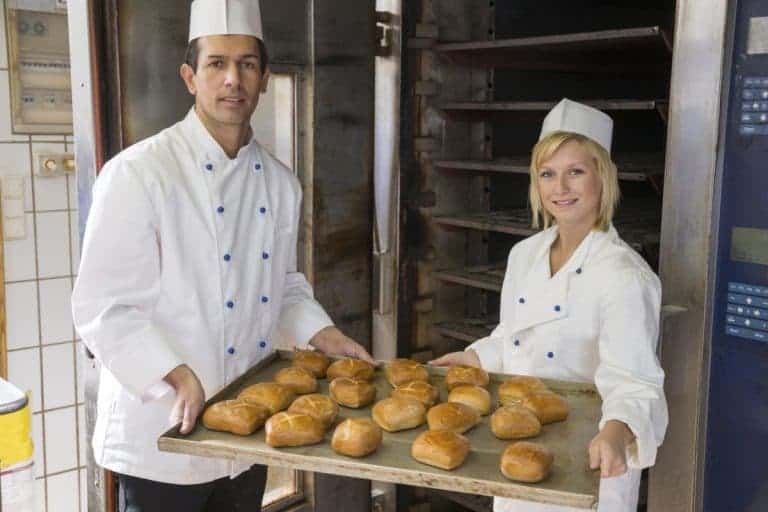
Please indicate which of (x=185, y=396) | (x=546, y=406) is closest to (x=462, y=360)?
(x=546, y=406)

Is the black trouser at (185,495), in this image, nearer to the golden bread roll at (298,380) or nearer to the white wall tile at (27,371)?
the golden bread roll at (298,380)

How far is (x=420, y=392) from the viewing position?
1.84m

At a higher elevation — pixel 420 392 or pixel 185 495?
pixel 420 392

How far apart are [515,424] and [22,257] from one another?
8.13 ft

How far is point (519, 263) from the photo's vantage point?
2.13 meters

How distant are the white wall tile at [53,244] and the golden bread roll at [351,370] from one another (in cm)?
194

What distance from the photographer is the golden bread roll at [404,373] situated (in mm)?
1954

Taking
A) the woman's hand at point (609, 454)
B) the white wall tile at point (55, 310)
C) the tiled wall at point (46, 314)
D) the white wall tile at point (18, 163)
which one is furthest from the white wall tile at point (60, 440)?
the woman's hand at point (609, 454)

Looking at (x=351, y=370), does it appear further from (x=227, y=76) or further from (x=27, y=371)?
(x=27, y=371)

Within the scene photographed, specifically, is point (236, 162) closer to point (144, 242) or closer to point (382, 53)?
point (144, 242)

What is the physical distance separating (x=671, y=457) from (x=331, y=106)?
1.33 metres

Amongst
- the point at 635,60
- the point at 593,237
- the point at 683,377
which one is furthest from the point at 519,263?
the point at 635,60

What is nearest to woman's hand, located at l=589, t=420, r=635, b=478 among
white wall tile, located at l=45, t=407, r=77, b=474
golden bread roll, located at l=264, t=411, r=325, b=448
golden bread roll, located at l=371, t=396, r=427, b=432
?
golden bread roll, located at l=371, t=396, r=427, b=432

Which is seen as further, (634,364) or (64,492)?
(64,492)
